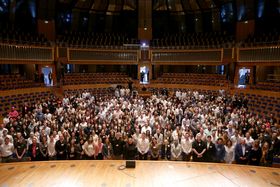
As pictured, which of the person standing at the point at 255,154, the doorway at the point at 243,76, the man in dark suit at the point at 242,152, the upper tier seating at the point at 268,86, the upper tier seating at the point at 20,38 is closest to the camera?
the person standing at the point at 255,154

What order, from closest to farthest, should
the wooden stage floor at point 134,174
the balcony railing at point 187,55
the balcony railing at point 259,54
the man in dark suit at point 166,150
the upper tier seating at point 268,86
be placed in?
the wooden stage floor at point 134,174 → the man in dark suit at point 166,150 → the upper tier seating at point 268,86 → the balcony railing at point 259,54 → the balcony railing at point 187,55

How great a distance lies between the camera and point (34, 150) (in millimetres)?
6648

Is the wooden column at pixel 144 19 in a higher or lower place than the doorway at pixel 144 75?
higher

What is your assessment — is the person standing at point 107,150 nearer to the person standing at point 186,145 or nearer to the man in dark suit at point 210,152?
the person standing at point 186,145

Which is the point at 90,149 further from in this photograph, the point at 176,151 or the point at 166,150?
the point at 176,151

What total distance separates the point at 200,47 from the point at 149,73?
506 cm

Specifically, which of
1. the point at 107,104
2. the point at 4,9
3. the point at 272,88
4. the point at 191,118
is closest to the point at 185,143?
the point at 191,118

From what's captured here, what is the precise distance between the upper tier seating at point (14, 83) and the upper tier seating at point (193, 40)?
11070mm

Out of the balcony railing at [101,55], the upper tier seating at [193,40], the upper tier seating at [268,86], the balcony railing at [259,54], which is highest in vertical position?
the upper tier seating at [193,40]

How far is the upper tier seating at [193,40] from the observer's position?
65.1ft

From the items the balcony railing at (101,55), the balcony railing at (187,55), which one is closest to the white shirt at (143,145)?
the balcony railing at (187,55)

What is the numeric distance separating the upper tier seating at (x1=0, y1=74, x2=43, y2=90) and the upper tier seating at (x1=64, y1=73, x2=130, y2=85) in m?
2.98

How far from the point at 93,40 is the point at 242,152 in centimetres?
1784

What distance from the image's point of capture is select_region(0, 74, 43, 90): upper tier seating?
45.6 ft
